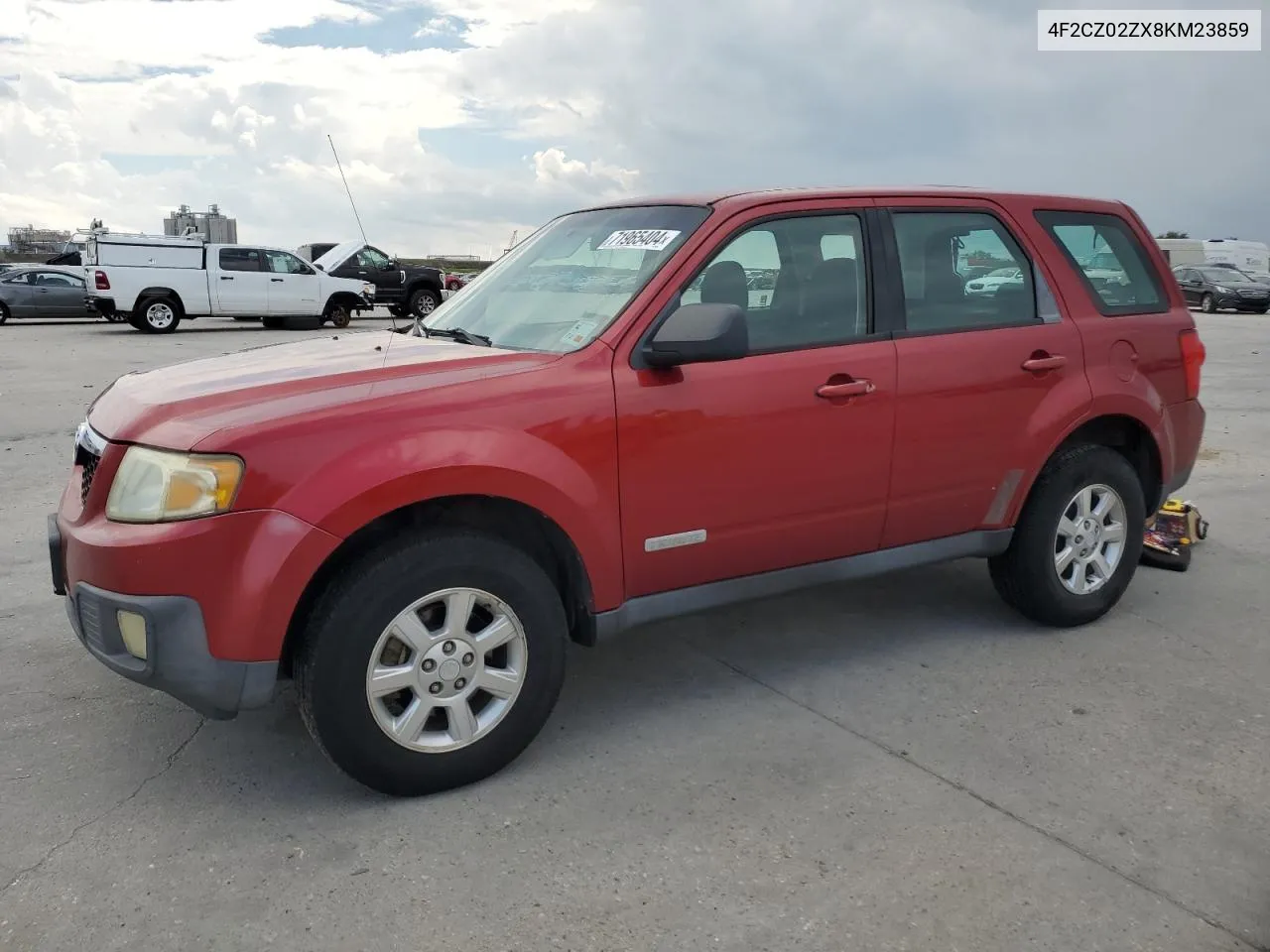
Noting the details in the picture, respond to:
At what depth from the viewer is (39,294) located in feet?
79.5

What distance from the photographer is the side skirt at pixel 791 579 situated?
11.2 feet

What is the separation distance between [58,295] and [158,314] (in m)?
5.34

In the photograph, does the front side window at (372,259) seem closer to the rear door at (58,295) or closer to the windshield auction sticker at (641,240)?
the rear door at (58,295)

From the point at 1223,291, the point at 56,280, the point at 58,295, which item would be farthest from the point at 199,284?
the point at 1223,291

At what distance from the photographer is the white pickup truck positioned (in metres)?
20.4

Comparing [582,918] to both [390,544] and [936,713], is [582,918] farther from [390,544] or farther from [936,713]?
[936,713]

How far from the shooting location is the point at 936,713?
369cm

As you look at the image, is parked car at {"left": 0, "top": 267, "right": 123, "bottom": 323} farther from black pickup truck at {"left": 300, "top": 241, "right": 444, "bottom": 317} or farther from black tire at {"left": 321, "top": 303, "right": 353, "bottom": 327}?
black tire at {"left": 321, "top": 303, "right": 353, "bottom": 327}

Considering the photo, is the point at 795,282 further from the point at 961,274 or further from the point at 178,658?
the point at 178,658

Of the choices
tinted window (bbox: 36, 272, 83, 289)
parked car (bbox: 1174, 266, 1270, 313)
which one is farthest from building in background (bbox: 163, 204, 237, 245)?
parked car (bbox: 1174, 266, 1270, 313)

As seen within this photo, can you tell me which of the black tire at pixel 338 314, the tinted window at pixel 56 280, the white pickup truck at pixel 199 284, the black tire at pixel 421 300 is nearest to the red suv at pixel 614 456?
the white pickup truck at pixel 199 284

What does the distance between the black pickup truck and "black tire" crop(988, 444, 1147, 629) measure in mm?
20725

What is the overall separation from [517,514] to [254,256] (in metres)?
20.3

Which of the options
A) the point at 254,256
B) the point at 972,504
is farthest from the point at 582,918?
the point at 254,256
